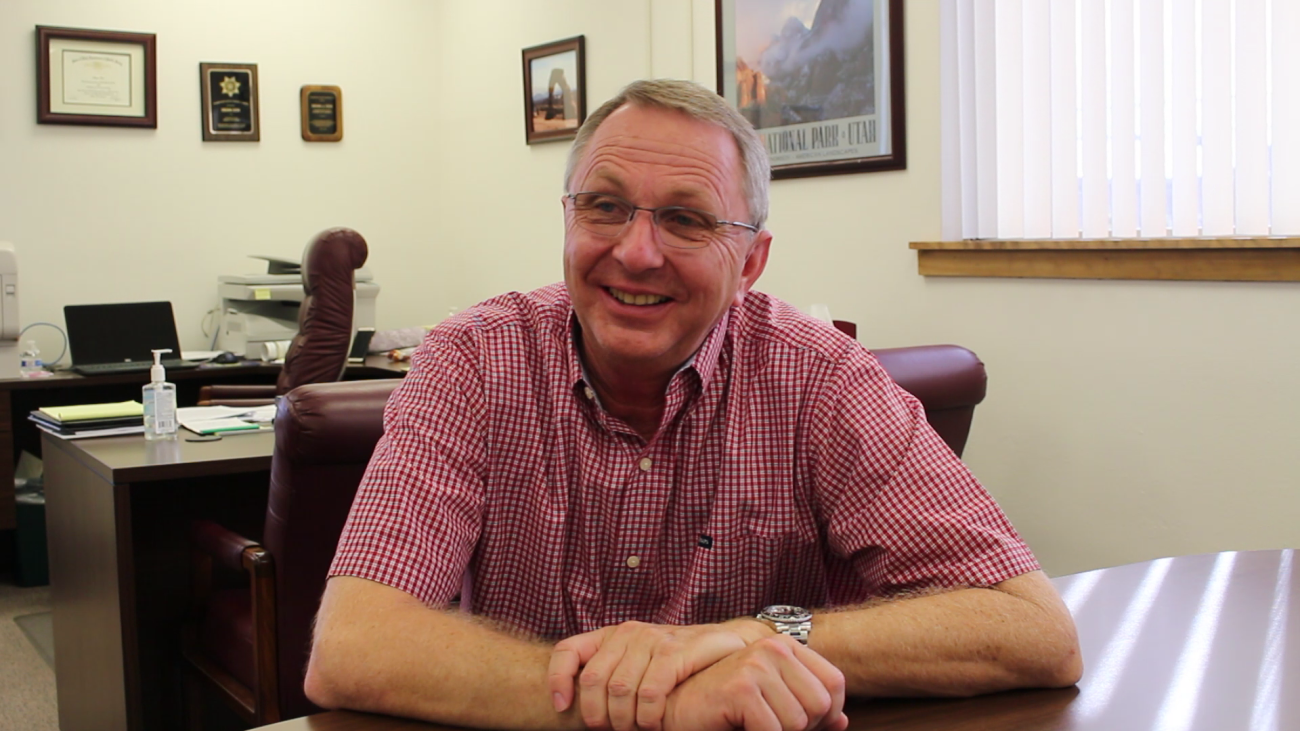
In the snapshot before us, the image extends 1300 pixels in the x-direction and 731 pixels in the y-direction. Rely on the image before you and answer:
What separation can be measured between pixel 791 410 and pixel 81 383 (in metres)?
3.59

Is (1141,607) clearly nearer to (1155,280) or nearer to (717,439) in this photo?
(717,439)

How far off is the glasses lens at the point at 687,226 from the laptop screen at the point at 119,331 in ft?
12.2

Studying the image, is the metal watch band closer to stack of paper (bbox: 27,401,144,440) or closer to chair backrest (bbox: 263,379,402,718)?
chair backrest (bbox: 263,379,402,718)

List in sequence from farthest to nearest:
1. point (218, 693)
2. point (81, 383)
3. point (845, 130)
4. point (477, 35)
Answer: point (477, 35) < point (81, 383) < point (845, 130) < point (218, 693)

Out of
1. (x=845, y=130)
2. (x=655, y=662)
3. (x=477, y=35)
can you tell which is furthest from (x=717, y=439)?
(x=477, y=35)

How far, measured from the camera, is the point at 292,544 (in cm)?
200

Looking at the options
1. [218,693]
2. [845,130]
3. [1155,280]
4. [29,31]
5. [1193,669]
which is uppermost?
[29,31]

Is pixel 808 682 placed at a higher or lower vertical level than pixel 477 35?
lower

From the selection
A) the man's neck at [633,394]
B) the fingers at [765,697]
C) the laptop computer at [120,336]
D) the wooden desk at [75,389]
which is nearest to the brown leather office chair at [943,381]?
the man's neck at [633,394]

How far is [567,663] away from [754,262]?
2.28ft

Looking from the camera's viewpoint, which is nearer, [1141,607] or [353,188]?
[1141,607]

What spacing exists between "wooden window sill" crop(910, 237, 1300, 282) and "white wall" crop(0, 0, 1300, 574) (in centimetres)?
4

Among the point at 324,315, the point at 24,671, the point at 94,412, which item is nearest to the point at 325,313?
the point at 324,315

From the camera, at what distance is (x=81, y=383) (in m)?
4.22
